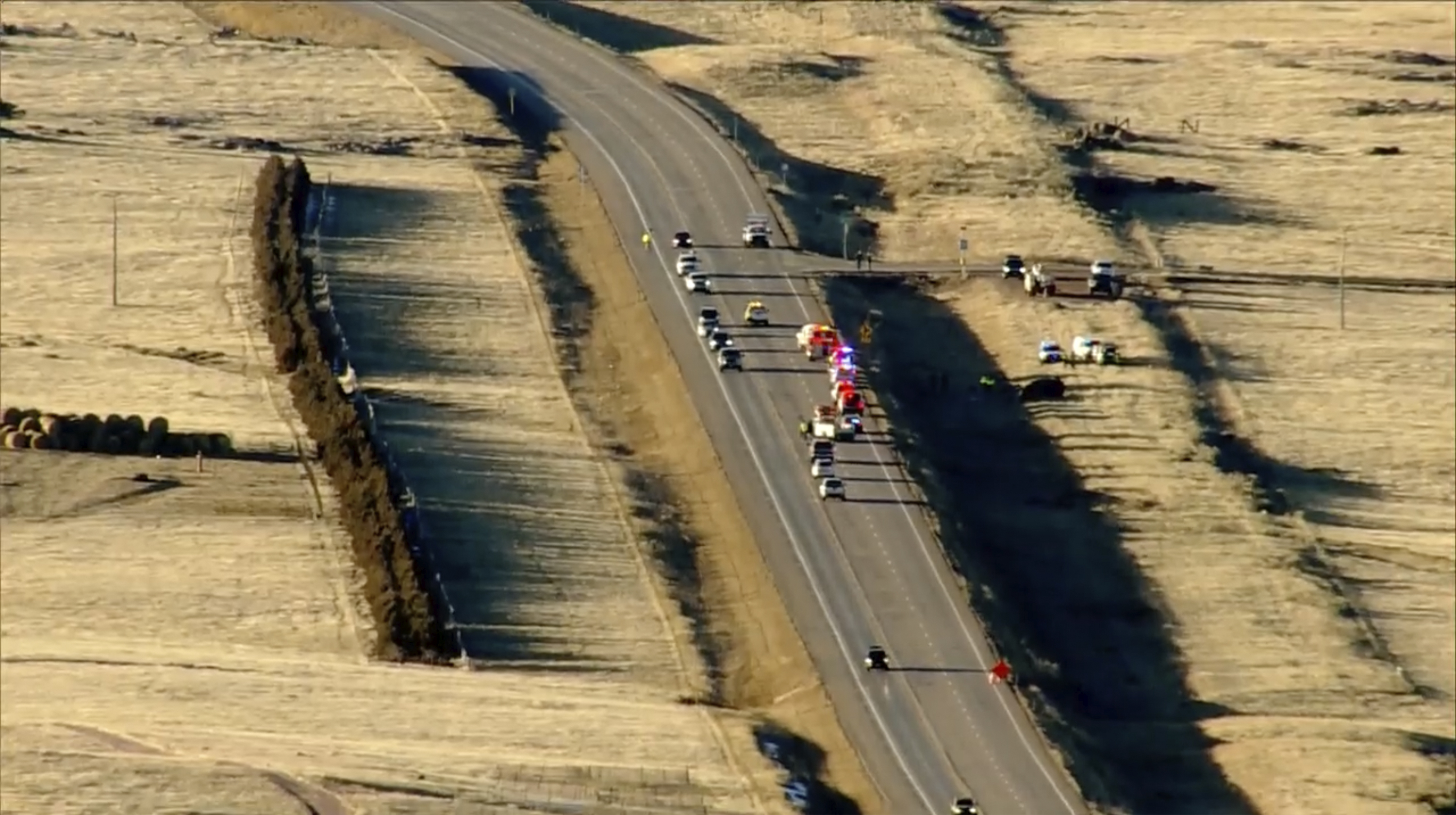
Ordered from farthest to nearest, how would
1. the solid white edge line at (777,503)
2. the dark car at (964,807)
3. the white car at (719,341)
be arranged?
the white car at (719,341), the solid white edge line at (777,503), the dark car at (964,807)

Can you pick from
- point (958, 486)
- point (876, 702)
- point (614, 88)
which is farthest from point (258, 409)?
point (614, 88)

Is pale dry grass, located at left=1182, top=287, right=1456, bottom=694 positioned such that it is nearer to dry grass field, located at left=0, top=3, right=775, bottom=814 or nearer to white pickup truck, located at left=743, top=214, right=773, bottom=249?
white pickup truck, located at left=743, top=214, right=773, bottom=249

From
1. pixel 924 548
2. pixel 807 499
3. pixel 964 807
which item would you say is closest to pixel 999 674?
pixel 924 548

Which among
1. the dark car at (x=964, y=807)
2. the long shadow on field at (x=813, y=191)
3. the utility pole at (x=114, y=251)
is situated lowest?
the utility pole at (x=114, y=251)

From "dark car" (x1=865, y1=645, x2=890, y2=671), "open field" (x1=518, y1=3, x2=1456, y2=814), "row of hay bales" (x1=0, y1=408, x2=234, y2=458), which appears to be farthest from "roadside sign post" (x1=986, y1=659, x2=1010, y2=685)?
"row of hay bales" (x1=0, y1=408, x2=234, y2=458)

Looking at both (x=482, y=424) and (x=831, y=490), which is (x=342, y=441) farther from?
(x=831, y=490)

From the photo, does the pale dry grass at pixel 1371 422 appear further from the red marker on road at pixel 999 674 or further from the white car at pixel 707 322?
the white car at pixel 707 322

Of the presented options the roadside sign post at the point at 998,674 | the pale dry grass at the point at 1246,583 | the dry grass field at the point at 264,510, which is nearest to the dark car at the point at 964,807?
the dry grass field at the point at 264,510
